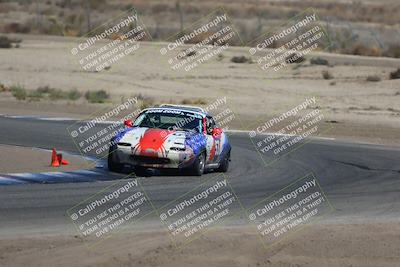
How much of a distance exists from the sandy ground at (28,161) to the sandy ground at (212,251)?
6.37m

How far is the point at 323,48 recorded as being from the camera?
56781 millimetres

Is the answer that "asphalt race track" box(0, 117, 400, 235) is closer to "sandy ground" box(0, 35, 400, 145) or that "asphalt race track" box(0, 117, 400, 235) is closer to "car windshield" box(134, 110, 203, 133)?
"car windshield" box(134, 110, 203, 133)

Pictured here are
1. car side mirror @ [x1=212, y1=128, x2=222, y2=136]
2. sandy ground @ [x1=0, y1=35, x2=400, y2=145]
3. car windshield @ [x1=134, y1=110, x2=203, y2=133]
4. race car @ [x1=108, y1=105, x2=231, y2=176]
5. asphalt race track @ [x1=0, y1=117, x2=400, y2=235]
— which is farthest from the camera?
sandy ground @ [x1=0, y1=35, x2=400, y2=145]

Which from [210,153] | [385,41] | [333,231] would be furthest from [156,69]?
[333,231]

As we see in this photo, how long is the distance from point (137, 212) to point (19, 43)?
138ft

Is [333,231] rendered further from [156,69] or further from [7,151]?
[156,69]

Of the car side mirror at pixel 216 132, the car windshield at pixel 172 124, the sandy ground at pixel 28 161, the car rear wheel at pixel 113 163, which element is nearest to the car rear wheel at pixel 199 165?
the car windshield at pixel 172 124

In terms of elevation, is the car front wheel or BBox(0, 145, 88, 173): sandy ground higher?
BBox(0, 145, 88, 173): sandy ground

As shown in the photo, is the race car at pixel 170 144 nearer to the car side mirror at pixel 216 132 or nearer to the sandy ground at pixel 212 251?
the car side mirror at pixel 216 132

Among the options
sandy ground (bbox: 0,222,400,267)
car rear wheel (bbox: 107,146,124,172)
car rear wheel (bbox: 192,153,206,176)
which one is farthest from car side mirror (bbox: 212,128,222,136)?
sandy ground (bbox: 0,222,400,267)

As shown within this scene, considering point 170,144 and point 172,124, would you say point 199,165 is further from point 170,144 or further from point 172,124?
point 172,124

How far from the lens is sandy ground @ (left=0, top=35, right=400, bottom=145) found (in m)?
33.5

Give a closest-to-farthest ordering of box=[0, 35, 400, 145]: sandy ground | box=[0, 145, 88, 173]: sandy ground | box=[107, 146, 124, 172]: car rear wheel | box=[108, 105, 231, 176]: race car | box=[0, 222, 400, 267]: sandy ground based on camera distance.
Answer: box=[0, 222, 400, 267]: sandy ground < box=[108, 105, 231, 176]: race car < box=[107, 146, 124, 172]: car rear wheel < box=[0, 145, 88, 173]: sandy ground < box=[0, 35, 400, 145]: sandy ground

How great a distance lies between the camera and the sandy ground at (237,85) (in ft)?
110
